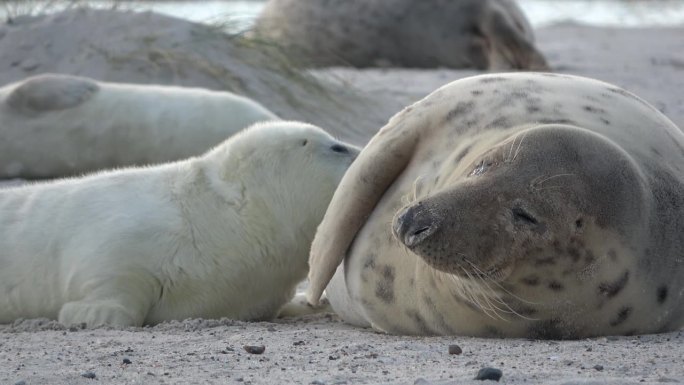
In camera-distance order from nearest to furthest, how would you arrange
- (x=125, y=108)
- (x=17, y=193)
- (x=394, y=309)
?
(x=394, y=309) < (x=17, y=193) < (x=125, y=108)

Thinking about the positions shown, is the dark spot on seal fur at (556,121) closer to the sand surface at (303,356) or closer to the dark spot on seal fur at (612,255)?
the dark spot on seal fur at (612,255)

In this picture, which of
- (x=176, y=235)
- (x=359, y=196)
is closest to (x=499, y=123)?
(x=359, y=196)

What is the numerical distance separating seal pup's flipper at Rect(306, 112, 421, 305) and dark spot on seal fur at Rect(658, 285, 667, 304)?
39.5 inches

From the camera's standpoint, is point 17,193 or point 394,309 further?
point 17,193

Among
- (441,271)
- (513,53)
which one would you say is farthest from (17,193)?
(513,53)

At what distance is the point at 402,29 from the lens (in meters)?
12.0

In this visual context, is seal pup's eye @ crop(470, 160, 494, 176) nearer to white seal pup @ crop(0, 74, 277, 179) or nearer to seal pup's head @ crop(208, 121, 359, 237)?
seal pup's head @ crop(208, 121, 359, 237)

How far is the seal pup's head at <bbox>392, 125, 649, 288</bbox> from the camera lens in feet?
11.3

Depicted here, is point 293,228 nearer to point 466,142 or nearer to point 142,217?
point 142,217

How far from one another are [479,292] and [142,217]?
156cm

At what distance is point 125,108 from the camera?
7.72 metres

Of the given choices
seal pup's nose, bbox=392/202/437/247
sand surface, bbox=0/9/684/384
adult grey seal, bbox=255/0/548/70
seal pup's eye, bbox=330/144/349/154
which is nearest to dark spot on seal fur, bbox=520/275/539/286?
sand surface, bbox=0/9/684/384

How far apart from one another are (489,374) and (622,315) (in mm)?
640

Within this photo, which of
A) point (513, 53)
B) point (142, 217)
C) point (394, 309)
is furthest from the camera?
point (513, 53)
